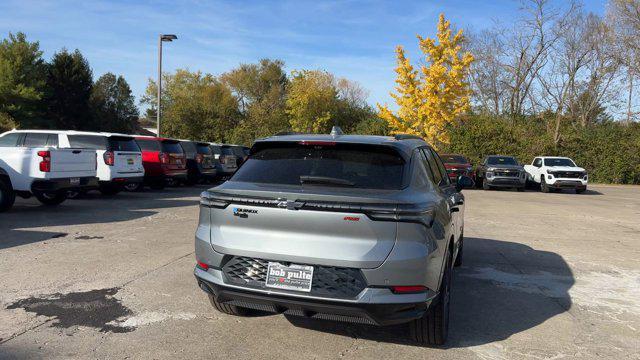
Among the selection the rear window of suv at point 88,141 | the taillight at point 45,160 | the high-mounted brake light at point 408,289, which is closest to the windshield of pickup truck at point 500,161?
the rear window of suv at point 88,141

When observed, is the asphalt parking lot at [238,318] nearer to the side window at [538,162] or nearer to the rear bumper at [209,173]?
the rear bumper at [209,173]

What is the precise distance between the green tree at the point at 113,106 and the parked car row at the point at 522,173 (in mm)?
40282

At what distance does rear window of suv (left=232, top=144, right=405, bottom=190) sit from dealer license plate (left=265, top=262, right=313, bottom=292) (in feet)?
2.15

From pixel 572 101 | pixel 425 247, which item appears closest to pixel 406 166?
pixel 425 247

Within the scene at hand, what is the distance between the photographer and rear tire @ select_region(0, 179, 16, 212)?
1027 cm

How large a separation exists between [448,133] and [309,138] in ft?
101

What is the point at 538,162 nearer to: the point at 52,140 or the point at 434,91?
the point at 434,91

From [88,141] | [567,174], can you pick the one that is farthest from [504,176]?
[88,141]

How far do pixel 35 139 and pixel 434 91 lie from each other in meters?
25.5

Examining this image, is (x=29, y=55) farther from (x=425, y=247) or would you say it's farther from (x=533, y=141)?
(x=425, y=247)

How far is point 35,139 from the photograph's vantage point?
13039 mm

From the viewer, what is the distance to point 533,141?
3256 cm

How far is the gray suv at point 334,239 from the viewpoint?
3.39 m

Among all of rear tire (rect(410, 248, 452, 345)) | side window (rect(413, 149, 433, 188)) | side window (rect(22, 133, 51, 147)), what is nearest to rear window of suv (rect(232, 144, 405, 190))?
side window (rect(413, 149, 433, 188))
